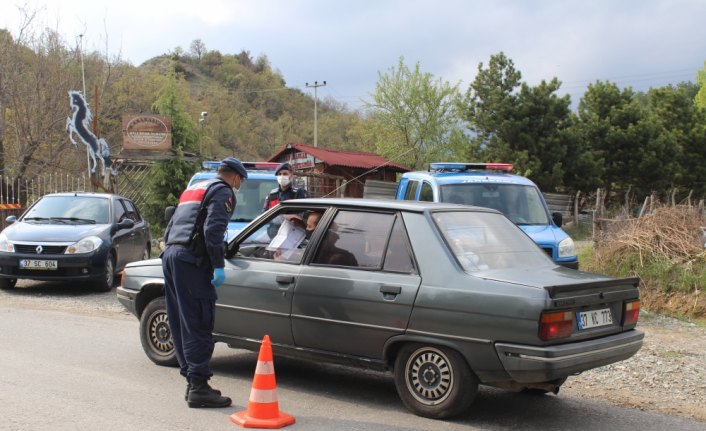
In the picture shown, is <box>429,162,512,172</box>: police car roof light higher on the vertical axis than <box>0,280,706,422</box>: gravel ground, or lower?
higher

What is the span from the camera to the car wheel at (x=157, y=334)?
21.6ft

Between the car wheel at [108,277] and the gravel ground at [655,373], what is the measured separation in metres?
1.16

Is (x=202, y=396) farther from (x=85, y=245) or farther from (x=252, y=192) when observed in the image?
(x=85, y=245)

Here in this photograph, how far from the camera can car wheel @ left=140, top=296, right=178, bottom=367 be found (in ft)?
21.6

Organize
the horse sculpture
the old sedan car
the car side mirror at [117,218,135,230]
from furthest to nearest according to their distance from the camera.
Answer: the horse sculpture, the car side mirror at [117,218,135,230], the old sedan car

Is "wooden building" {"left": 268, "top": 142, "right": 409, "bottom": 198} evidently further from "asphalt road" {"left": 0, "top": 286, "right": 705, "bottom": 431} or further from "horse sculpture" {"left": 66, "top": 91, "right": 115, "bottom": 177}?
"asphalt road" {"left": 0, "top": 286, "right": 705, "bottom": 431}

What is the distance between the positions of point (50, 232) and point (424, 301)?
27.9ft

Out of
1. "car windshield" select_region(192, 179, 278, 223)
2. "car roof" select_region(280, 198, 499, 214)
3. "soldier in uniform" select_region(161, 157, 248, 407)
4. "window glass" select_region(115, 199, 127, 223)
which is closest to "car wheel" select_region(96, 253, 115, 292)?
"window glass" select_region(115, 199, 127, 223)

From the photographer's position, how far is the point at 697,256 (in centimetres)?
1118

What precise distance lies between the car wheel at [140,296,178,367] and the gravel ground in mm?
3163

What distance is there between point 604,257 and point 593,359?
8078 mm

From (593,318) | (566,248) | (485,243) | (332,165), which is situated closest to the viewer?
(593,318)

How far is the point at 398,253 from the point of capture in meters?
5.45

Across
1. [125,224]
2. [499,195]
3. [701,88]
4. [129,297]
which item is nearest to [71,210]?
[125,224]
